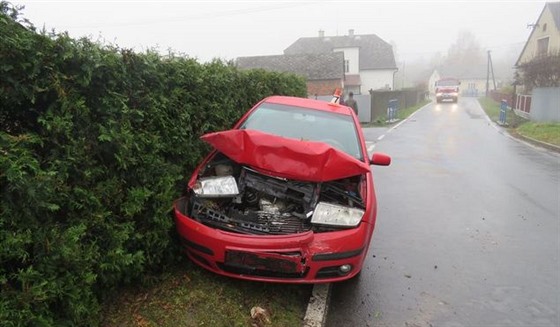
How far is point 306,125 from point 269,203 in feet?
5.37

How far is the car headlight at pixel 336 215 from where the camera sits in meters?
3.86

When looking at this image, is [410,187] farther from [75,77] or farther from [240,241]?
[75,77]

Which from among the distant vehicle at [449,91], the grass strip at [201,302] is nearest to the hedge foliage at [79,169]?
the grass strip at [201,302]

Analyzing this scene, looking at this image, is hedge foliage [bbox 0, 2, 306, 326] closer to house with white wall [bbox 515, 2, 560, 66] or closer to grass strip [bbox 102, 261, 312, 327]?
grass strip [bbox 102, 261, 312, 327]

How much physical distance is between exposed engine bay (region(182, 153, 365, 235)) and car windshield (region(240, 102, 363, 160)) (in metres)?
0.80

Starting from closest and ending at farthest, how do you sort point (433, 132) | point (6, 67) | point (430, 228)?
point (6, 67) → point (430, 228) → point (433, 132)

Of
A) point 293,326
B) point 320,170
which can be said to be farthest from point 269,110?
point 293,326

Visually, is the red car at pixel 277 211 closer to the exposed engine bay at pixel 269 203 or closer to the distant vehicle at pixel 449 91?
the exposed engine bay at pixel 269 203

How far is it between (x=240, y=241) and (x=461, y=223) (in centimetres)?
426

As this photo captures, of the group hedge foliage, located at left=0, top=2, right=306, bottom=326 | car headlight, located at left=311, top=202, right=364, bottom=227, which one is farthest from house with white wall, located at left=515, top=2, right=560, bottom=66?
hedge foliage, located at left=0, top=2, right=306, bottom=326

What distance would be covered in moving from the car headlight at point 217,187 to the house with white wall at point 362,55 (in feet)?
197

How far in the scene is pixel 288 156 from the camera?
4.15 m

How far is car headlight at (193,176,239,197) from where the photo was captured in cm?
415

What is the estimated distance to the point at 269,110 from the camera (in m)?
5.73
